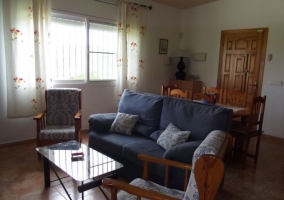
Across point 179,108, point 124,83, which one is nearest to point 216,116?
point 179,108

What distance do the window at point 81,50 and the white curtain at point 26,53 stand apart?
0.91ft

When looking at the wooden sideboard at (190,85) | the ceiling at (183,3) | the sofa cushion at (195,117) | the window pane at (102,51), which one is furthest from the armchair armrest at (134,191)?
the ceiling at (183,3)

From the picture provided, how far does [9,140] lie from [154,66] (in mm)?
3198

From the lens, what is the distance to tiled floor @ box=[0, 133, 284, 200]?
7.33 feet

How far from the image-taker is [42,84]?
343 cm

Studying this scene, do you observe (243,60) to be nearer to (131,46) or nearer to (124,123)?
(131,46)

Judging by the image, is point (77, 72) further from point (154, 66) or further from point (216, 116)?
point (216, 116)

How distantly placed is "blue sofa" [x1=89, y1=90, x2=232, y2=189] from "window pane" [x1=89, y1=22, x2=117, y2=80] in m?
1.31

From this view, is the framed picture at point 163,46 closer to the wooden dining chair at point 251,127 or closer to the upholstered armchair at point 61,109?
the upholstered armchair at point 61,109

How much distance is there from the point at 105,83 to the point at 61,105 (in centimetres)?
119

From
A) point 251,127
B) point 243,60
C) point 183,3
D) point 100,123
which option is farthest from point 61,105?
point 243,60

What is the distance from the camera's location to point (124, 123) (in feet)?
9.17

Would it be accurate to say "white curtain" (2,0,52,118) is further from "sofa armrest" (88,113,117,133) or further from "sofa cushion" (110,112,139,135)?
"sofa cushion" (110,112,139,135)

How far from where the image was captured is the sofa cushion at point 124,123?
109 inches
